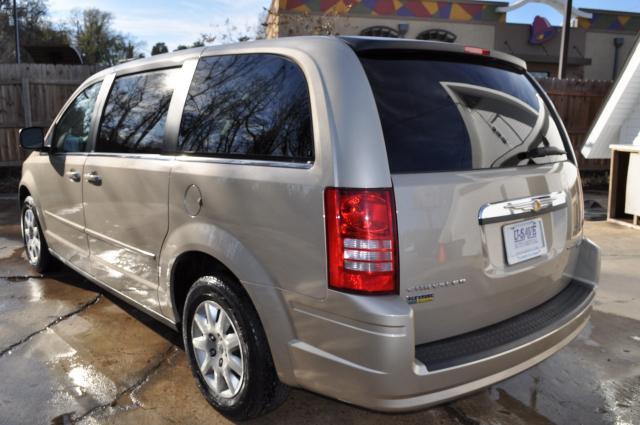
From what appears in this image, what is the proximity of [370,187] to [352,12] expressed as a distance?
57.6 feet

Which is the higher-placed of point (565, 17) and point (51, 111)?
point (565, 17)

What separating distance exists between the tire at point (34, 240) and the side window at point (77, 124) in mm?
865

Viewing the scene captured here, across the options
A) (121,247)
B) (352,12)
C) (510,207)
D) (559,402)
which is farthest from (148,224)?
(352,12)

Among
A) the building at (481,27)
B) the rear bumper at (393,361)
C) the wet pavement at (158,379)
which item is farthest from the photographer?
the building at (481,27)

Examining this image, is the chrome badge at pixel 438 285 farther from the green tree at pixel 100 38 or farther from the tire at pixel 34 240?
the green tree at pixel 100 38

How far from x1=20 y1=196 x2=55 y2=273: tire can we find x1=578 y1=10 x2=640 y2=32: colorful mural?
21.6m

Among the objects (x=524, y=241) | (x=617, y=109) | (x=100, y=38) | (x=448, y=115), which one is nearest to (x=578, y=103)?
(x=617, y=109)

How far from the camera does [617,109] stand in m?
9.64

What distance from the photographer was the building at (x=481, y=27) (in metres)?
17.0

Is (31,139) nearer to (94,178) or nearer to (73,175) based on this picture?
(73,175)

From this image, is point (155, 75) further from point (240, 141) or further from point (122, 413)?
point (122, 413)

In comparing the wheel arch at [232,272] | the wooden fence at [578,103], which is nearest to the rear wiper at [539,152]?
the wheel arch at [232,272]

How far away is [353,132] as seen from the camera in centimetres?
211

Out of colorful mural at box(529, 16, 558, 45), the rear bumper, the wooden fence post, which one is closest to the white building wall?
the rear bumper
